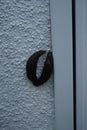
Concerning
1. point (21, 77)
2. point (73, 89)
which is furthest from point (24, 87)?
point (73, 89)

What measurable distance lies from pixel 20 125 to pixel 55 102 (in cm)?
12

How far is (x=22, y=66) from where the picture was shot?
49cm

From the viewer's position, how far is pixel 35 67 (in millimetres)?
483

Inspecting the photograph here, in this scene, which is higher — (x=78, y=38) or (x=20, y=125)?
(x=78, y=38)

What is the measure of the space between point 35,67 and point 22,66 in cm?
4

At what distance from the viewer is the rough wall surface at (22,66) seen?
47 centimetres

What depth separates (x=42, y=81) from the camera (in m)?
0.50

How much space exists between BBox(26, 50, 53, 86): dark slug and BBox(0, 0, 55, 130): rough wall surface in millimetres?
14

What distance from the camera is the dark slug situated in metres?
0.48

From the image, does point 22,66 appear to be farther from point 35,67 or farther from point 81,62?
point 81,62

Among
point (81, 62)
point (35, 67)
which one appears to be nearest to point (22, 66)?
point (35, 67)

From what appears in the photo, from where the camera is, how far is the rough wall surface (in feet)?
1.54

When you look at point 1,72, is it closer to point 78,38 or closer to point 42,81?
point 42,81

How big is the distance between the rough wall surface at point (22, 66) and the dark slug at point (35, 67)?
14 mm
